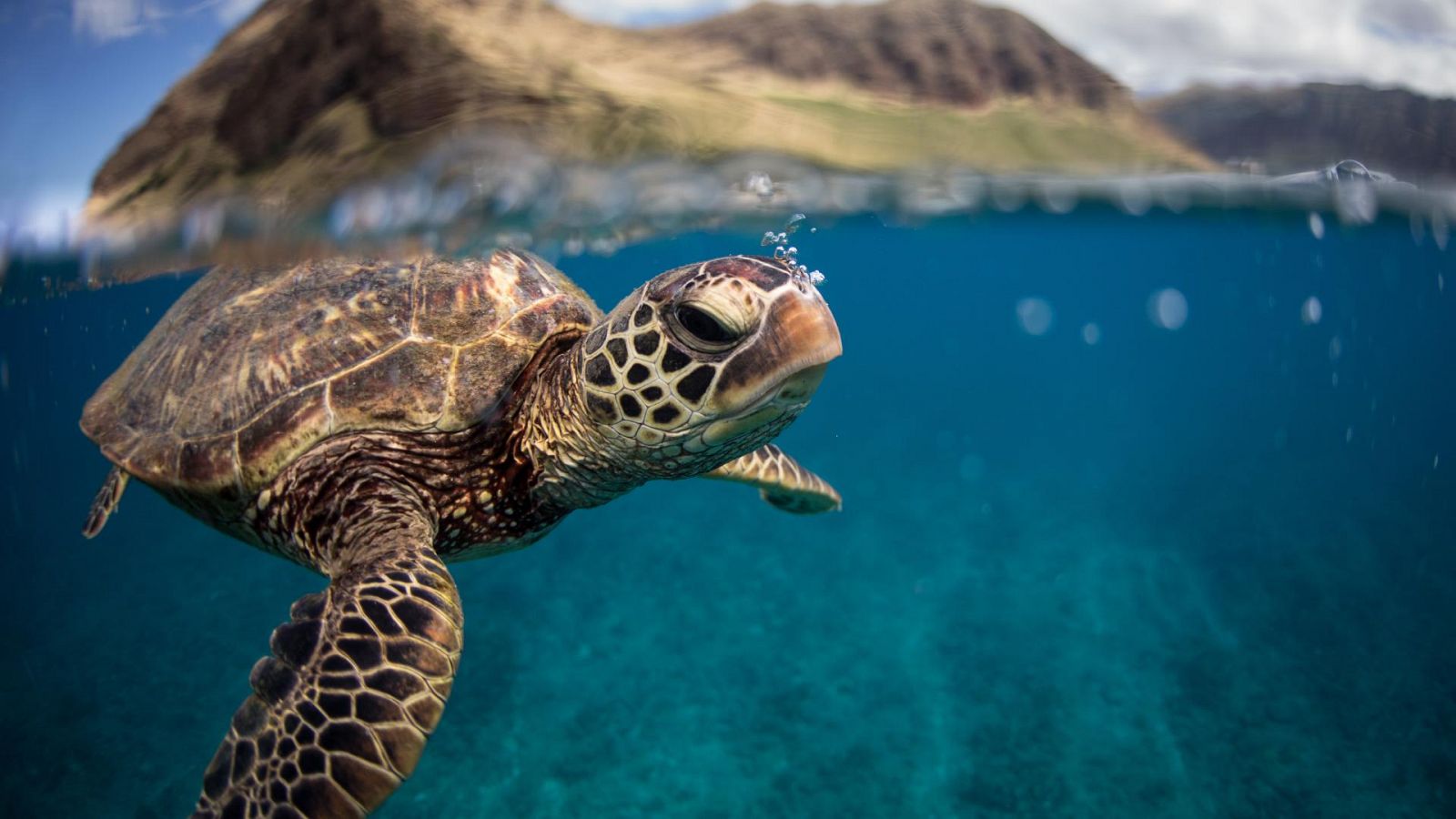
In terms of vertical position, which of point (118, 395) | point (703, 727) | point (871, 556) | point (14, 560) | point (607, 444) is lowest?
point (14, 560)

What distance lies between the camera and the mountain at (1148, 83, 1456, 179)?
17.4ft

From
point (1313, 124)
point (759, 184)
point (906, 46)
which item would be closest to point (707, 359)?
point (906, 46)

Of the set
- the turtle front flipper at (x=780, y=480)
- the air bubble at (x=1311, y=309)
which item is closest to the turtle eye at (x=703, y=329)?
the turtle front flipper at (x=780, y=480)

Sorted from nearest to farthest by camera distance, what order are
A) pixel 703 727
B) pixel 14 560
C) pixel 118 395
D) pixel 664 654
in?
1. pixel 118 395
2. pixel 703 727
3. pixel 664 654
4. pixel 14 560

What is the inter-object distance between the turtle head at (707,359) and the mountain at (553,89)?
5.65 feet

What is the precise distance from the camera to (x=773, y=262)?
2582mm

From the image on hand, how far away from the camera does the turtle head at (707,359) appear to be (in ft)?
7.82

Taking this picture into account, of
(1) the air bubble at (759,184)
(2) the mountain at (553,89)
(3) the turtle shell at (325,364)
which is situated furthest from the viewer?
(1) the air bubble at (759,184)

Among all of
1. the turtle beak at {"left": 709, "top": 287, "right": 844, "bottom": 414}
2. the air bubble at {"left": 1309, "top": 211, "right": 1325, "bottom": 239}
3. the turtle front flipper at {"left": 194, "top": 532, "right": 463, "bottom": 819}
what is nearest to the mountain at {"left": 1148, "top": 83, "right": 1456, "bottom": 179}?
the turtle beak at {"left": 709, "top": 287, "right": 844, "bottom": 414}

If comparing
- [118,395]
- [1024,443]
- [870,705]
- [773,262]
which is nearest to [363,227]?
[118,395]

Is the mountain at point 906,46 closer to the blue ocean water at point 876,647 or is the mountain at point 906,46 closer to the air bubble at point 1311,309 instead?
the blue ocean water at point 876,647

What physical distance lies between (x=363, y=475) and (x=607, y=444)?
1204 mm

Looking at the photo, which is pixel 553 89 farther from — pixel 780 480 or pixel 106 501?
pixel 106 501

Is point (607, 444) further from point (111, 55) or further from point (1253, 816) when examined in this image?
point (1253, 816)
